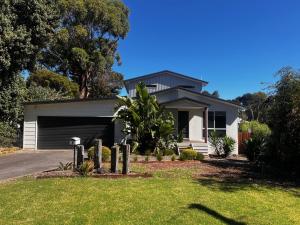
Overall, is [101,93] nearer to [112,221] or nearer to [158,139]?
[158,139]

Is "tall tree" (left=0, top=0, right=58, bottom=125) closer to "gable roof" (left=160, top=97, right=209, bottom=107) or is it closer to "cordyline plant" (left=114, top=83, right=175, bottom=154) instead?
"cordyline plant" (left=114, top=83, right=175, bottom=154)

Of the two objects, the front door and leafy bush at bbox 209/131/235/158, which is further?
the front door

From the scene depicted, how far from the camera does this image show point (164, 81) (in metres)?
27.8

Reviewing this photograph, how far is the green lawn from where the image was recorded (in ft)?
20.2

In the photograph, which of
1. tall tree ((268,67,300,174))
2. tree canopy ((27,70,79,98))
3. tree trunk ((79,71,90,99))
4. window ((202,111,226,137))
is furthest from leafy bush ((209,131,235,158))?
tree trunk ((79,71,90,99))

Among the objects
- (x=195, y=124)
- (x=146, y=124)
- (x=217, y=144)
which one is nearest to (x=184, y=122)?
(x=195, y=124)

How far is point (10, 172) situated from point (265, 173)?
29.6 feet

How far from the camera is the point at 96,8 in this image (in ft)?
123

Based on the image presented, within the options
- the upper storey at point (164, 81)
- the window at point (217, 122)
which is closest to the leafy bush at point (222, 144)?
the window at point (217, 122)

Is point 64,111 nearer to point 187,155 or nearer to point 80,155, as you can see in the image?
point 187,155

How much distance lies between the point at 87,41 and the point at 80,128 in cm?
2042

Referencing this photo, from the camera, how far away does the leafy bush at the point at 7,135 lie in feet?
65.7

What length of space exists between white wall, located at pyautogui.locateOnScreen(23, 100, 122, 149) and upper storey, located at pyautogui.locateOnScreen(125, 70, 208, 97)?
577cm

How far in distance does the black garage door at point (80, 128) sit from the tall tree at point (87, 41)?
1643cm
